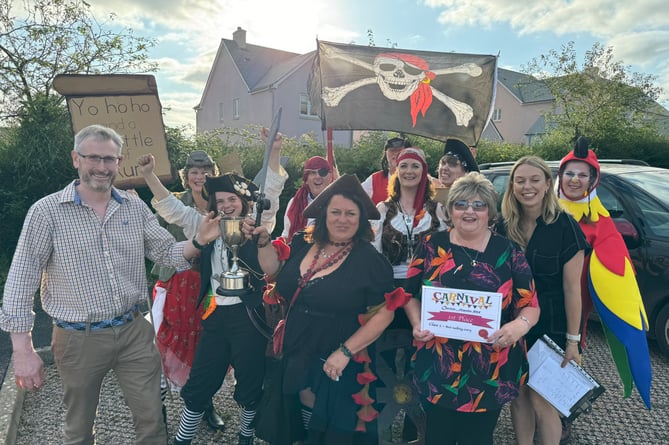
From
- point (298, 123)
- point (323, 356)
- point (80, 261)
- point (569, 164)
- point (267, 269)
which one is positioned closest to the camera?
point (80, 261)

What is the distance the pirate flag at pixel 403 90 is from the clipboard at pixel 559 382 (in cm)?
219

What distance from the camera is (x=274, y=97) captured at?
22.7 metres

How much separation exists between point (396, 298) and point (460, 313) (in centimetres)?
32

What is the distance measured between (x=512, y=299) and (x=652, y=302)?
3.10m

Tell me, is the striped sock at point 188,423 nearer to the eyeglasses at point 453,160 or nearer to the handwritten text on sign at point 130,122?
the handwritten text on sign at point 130,122

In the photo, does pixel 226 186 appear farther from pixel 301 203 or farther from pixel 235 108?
pixel 235 108

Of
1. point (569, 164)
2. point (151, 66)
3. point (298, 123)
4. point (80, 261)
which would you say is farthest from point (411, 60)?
point (298, 123)

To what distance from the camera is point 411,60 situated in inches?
162

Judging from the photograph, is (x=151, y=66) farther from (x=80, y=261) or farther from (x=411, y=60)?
(x=80, y=261)

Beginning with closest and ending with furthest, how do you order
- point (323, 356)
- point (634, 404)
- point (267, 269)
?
point (323, 356)
point (267, 269)
point (634, 404)

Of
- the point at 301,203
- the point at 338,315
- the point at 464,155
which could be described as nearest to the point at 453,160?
the point at 464,155

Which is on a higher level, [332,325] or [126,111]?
[126,111]

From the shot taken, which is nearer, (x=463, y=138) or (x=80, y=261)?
(x=80, y=261)

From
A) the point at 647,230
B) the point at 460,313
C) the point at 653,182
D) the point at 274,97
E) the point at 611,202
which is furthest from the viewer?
the point at 274,97
